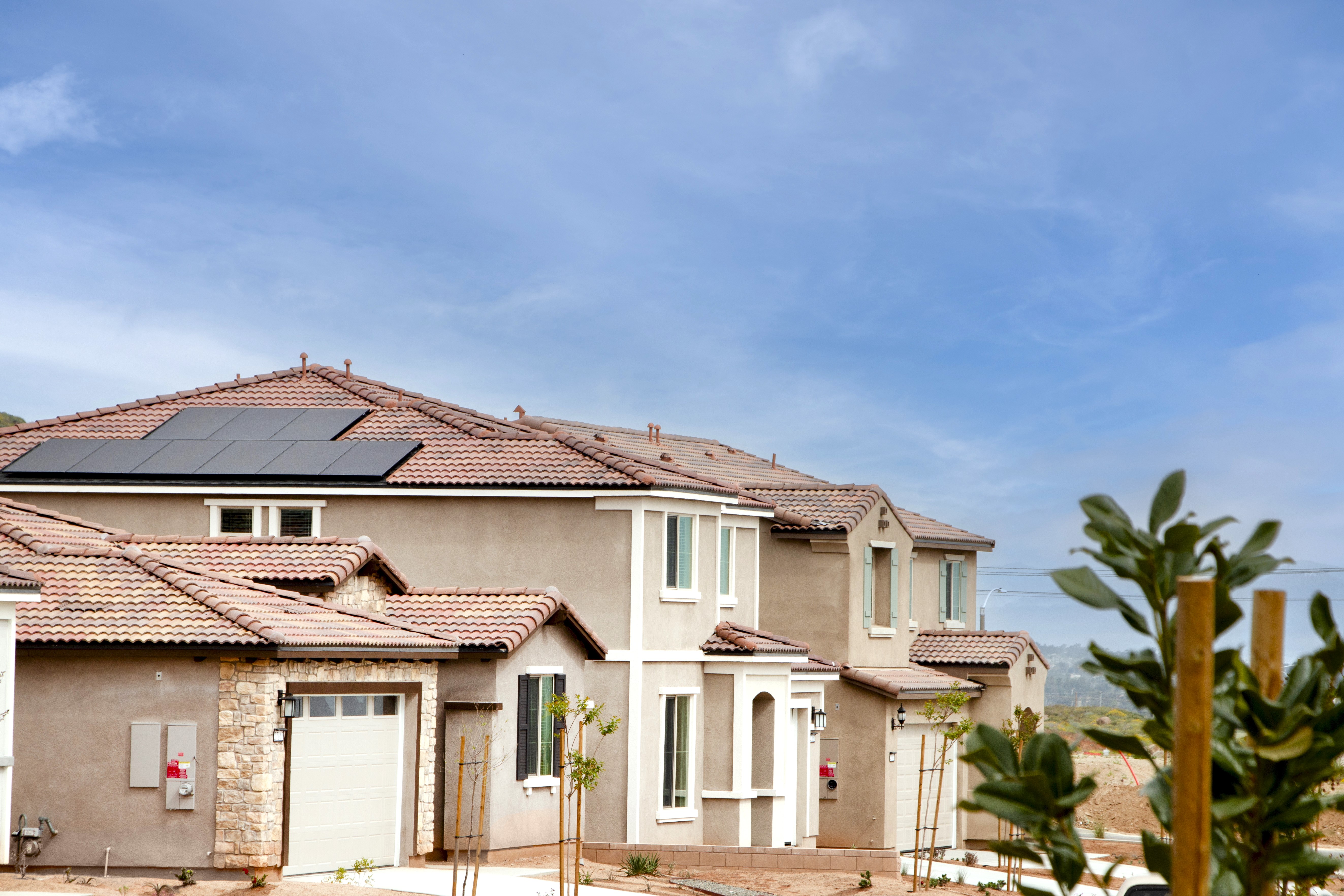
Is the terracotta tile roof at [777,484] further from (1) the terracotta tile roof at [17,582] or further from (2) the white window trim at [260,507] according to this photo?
(1) the terracotta tile roof at [17,582]

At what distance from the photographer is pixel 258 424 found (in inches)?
1058

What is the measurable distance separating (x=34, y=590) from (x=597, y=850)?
30.7 ft

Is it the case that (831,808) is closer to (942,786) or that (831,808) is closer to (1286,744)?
(942,786)

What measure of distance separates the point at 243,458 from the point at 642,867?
1031 cm

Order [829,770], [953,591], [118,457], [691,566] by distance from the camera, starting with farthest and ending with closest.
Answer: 1. [953,591]
2. [829,770]
3. [118,457]
4. [691,566]

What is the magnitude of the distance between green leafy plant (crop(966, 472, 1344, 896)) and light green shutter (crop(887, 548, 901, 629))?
2558 centimetres

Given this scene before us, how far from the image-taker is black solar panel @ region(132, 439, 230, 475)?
24984 millimetres

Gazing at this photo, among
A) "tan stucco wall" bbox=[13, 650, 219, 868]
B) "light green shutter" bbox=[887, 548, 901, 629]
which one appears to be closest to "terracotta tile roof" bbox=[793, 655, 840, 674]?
"light green shutter" bbox=[887, 548, 901, 629]

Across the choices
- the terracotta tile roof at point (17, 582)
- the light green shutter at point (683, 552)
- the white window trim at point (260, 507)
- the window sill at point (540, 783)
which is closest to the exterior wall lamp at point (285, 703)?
the terracotta tile roof at point (17, 582)

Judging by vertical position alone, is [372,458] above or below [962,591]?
above

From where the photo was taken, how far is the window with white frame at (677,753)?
24484 millimetres

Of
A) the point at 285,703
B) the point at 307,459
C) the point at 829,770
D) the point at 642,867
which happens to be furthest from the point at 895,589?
the point at 285,703

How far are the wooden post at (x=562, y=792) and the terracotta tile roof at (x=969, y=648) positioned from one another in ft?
39.7

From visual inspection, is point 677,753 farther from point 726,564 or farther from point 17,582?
point 17,582
